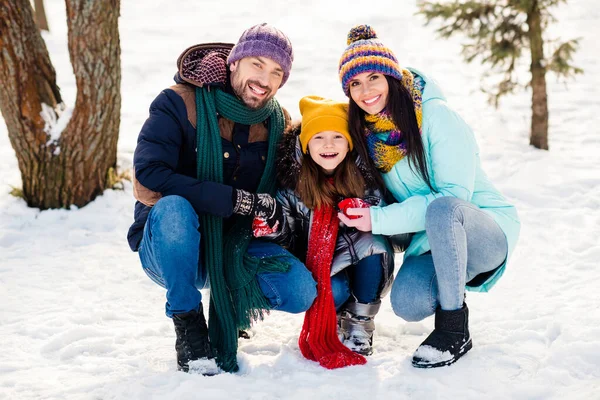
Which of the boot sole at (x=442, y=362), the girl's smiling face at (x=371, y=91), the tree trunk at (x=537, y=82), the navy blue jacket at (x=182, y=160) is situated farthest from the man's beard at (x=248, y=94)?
the tree trunk at (x=537, y=82)

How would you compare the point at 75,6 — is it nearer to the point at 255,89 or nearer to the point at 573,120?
the point at 255,89

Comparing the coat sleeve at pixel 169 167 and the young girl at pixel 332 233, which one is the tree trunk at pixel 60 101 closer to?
the coat sleeve at pixel 169 167

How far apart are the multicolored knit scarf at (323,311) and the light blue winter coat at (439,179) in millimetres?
247

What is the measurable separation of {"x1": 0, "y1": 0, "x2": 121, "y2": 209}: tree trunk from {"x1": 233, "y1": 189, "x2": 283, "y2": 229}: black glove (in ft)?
7.25

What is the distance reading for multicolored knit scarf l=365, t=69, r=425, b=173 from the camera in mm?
2742

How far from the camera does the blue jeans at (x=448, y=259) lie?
2529mm

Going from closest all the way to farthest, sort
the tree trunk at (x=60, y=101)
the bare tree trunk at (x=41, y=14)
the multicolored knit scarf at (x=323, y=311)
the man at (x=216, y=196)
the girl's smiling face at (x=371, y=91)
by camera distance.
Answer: the man at (x=216, y=196) < the multicolored knit scarf at (x=323, y=311) < the girl's smiling face at (x=371, y=91) < the tree trunk at (x=60, y=101) < the bare tree trunk at (x=41, y=14)

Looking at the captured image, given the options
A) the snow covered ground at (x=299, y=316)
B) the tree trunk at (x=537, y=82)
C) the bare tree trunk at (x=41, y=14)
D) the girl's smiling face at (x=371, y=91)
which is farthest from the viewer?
the bare tree trunk at (x=41, y=14)

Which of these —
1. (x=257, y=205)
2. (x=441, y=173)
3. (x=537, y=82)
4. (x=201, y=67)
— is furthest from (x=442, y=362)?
(x=537, y=82)

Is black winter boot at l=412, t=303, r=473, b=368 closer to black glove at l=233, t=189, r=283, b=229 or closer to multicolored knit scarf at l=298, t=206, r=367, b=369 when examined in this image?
multicolored knit scarf at l=298, t=206, r=367, b=369

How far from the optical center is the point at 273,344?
2.87 metres

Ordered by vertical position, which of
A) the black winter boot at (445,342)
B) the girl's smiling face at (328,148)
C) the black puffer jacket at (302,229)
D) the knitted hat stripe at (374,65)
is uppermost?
the knitted hat stripe at (374,65)

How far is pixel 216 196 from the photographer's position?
259 centimetres

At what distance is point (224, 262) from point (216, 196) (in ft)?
1.08
